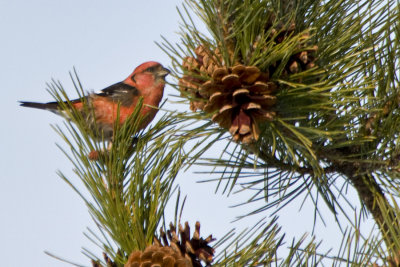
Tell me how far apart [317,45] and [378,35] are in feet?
0.74

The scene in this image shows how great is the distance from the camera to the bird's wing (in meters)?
3.29

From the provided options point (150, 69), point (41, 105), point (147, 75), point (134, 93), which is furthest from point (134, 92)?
point (41, 105)

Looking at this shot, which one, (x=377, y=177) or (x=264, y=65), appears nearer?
(x=264, y=65)

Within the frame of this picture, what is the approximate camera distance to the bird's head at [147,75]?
3820 millimetres

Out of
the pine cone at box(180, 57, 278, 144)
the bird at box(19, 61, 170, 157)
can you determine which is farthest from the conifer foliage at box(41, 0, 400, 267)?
the bird at box(19, 61, 170, 157)

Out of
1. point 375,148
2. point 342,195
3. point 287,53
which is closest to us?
point 287,53

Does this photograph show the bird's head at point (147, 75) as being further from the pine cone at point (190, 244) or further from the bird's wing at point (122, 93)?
the pine cone at point (190, 244)

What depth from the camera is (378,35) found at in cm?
173

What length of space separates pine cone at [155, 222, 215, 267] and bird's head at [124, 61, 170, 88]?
222 centimetres

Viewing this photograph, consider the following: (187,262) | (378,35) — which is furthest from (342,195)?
(187,262)

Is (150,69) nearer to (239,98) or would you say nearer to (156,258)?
(239,98)

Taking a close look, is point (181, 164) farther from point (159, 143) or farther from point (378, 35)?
point (378, 35)

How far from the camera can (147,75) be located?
405cm

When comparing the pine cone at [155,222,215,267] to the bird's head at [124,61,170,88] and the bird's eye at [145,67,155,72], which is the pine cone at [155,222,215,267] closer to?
the bird's head at [124,61,170,88]
